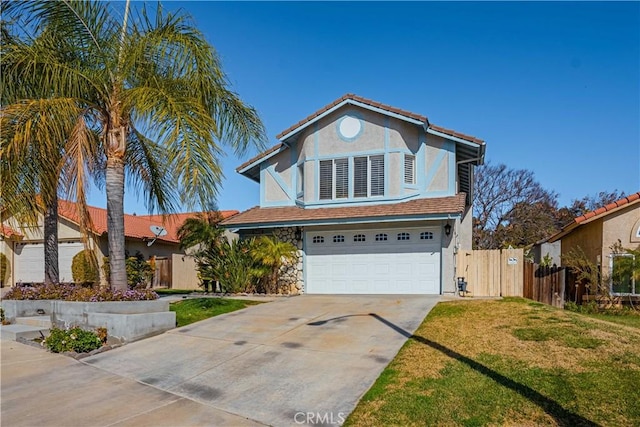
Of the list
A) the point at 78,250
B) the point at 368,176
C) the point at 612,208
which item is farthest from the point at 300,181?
the point at 78,250

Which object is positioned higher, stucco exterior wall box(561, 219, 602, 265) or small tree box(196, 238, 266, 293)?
stucco exterior wall box(561, 219, 602, 265)

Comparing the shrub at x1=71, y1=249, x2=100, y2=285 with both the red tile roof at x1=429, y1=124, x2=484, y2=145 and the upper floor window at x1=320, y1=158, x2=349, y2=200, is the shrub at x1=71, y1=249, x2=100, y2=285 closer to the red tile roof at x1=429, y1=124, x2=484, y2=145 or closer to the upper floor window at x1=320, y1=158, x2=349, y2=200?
the upper floor window at x1=320, y1=158, x2=349, y2=200

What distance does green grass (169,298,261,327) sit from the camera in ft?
36.3

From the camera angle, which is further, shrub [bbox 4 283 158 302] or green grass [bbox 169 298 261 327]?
green grass [bbox 169 298 261 327]

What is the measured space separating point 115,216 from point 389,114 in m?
9.87

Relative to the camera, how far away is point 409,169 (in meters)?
15.7

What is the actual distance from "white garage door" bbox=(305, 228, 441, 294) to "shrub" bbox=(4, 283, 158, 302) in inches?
279

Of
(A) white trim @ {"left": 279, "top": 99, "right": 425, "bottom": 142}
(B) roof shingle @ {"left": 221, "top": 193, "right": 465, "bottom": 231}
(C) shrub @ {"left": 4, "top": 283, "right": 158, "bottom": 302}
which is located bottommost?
(C) shrub @ {"left": 4, "top": 283, "right": 158, "bottom": 302}

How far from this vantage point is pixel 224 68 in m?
10.3

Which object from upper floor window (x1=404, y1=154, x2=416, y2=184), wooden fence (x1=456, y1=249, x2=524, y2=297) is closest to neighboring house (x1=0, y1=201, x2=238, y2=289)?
upper floor window (x1=404, y1=154, x2=416, y2=184)

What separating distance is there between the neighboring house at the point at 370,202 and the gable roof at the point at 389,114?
4 cm

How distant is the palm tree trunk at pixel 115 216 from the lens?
31.9ft

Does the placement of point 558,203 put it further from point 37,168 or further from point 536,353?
point 37,168

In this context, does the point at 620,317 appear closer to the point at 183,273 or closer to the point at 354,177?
the point at 354,177
